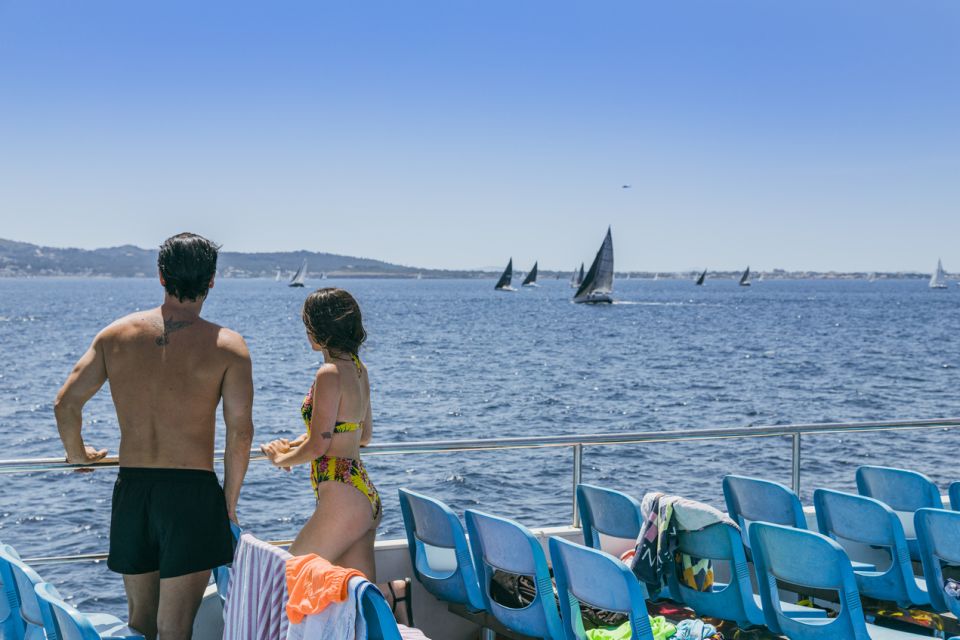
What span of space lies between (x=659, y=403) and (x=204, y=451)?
24.3 m

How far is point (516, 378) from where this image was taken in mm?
33156

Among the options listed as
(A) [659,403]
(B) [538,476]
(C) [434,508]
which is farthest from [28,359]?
(C) [434,508]

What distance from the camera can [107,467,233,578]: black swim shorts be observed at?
3277 mm

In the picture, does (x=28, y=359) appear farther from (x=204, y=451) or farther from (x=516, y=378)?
(x=204, y=451)

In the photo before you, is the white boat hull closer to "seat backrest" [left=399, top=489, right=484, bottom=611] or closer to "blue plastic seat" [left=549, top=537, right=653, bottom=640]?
"seat backrest" [left=399, top=489, right=484, bottom=611]

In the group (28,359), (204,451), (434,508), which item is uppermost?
(204,451)

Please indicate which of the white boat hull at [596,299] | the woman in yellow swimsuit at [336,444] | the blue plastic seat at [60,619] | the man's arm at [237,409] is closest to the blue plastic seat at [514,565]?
the woman in yellow swimsuit at [336,444]

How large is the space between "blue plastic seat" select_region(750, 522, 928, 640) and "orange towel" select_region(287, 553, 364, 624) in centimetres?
157

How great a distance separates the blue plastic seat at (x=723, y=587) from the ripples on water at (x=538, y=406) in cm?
538

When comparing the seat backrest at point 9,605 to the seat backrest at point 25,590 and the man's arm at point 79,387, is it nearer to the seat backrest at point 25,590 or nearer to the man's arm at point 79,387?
the seat backrest at point 25,590

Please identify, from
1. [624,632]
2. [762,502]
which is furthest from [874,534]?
[624,632]

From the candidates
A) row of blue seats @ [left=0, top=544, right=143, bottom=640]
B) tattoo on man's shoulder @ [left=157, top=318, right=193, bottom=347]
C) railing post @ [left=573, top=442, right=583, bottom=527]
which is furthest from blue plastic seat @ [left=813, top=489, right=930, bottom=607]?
row of blue seats @ [left=0, top=544, right=143, bottom=640]

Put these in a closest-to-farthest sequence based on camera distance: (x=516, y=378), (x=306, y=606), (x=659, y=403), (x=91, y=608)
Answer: (x=306, y=606), (x=91, y=608), (x=659, y=403), (x=516, y=378)

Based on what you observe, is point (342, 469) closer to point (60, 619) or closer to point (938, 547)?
point (60, 619)
